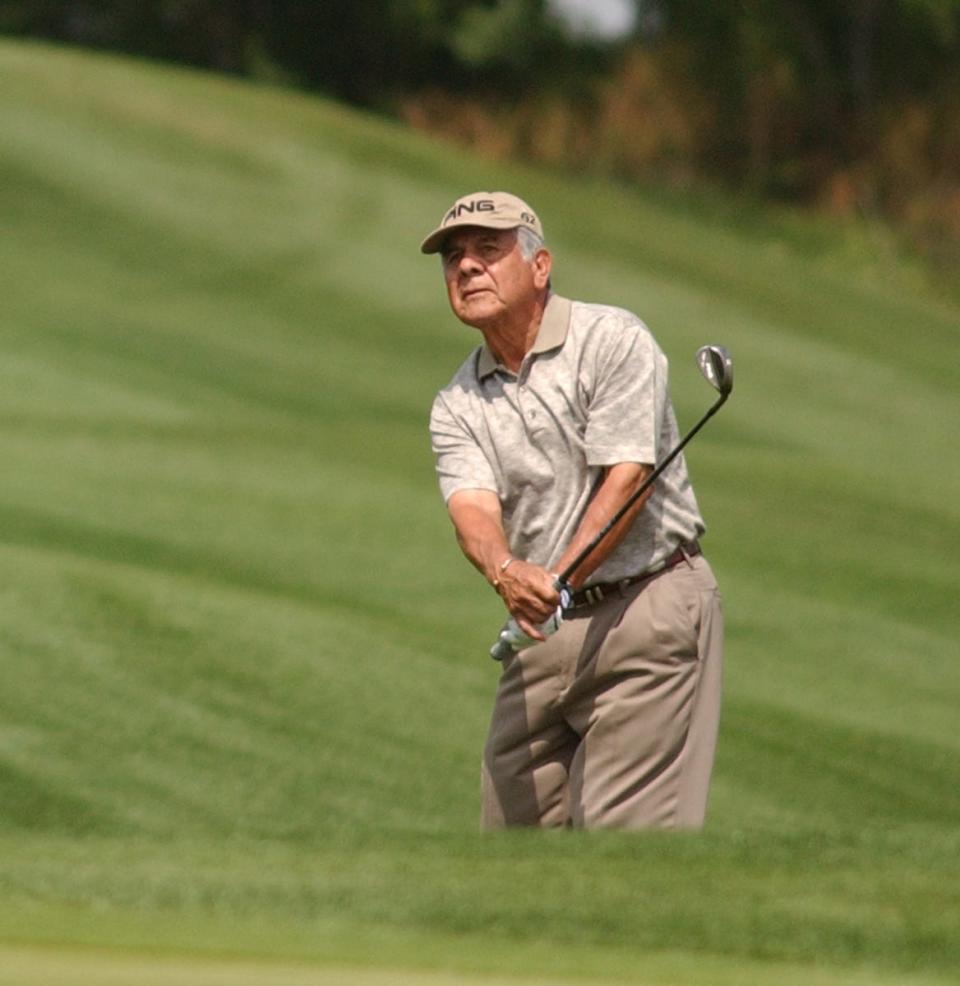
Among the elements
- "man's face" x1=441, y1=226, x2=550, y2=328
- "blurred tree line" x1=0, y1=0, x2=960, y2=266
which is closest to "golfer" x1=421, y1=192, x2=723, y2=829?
"man's face" x1=441, y1=226, x2=550, y2=328

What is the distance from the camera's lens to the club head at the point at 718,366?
18.1 feet

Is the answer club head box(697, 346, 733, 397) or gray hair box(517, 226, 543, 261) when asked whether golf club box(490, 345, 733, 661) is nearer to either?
club head box(697, 346, 733, 397)

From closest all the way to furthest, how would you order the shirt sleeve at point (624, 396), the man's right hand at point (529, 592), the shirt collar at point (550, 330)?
the man's right hand at point (529, 592) → the shirt sleeve at point (624, 396) → the shirt collar at point (550, 330)

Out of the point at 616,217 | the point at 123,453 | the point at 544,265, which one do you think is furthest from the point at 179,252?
the point at 544,265

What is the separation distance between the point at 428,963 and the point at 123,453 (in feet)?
31.2

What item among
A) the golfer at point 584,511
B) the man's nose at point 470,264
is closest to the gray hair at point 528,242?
the golfer at point 584,511

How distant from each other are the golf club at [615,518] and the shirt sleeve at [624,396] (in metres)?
0.07

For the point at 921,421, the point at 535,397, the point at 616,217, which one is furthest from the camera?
the point at 616,217

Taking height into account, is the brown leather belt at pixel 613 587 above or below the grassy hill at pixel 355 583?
above

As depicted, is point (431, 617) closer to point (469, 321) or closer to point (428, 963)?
point (469, 321)

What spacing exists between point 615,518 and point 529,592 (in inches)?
9.9

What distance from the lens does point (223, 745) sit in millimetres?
8016

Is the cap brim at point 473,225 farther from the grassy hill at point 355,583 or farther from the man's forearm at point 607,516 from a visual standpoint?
the grassy hill at point 355,583

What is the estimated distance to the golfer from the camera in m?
5.48
